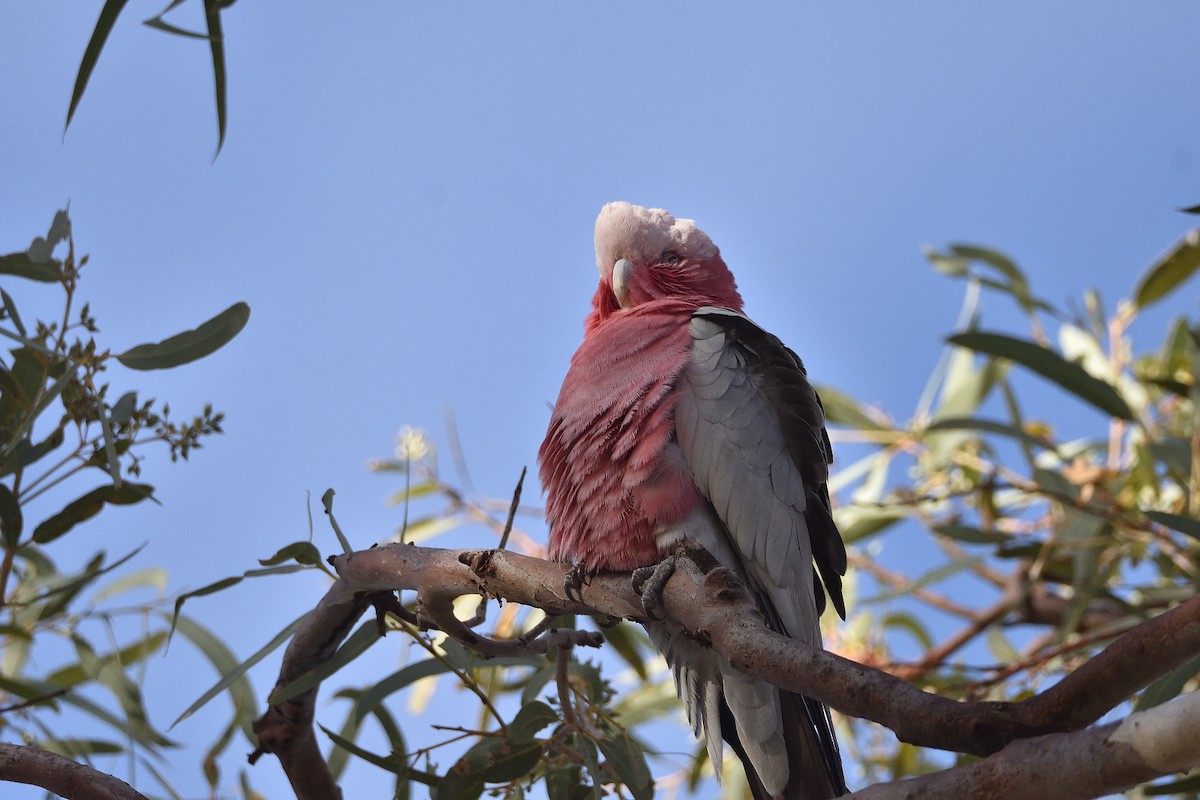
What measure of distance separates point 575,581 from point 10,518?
2.88 ft

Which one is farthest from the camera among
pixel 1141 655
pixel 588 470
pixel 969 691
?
pixel 969 691

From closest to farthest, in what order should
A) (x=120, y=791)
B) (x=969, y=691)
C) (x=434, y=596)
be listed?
(x=120, y=791) → (x=434, y=596) → (x=969, y=691)

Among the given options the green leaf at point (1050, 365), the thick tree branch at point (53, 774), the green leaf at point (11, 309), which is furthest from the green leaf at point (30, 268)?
the green leaf at point (1050, 365)

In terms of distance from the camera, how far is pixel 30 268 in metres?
1.57

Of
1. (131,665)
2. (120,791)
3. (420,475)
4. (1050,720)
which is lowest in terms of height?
(1050,720)

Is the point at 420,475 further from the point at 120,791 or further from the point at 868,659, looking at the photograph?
the point at 120,791

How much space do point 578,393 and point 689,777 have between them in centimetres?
156

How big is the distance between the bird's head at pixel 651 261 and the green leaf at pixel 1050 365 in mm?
515

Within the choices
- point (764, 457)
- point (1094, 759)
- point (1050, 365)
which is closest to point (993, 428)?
point (1050, 365)

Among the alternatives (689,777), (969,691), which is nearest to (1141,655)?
(969,691)

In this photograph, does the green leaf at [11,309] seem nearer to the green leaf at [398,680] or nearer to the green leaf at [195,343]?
the green leaf at [195,343]

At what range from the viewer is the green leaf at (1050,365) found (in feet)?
7.25

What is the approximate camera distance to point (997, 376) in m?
3.32

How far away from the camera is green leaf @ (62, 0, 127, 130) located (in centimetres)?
133
